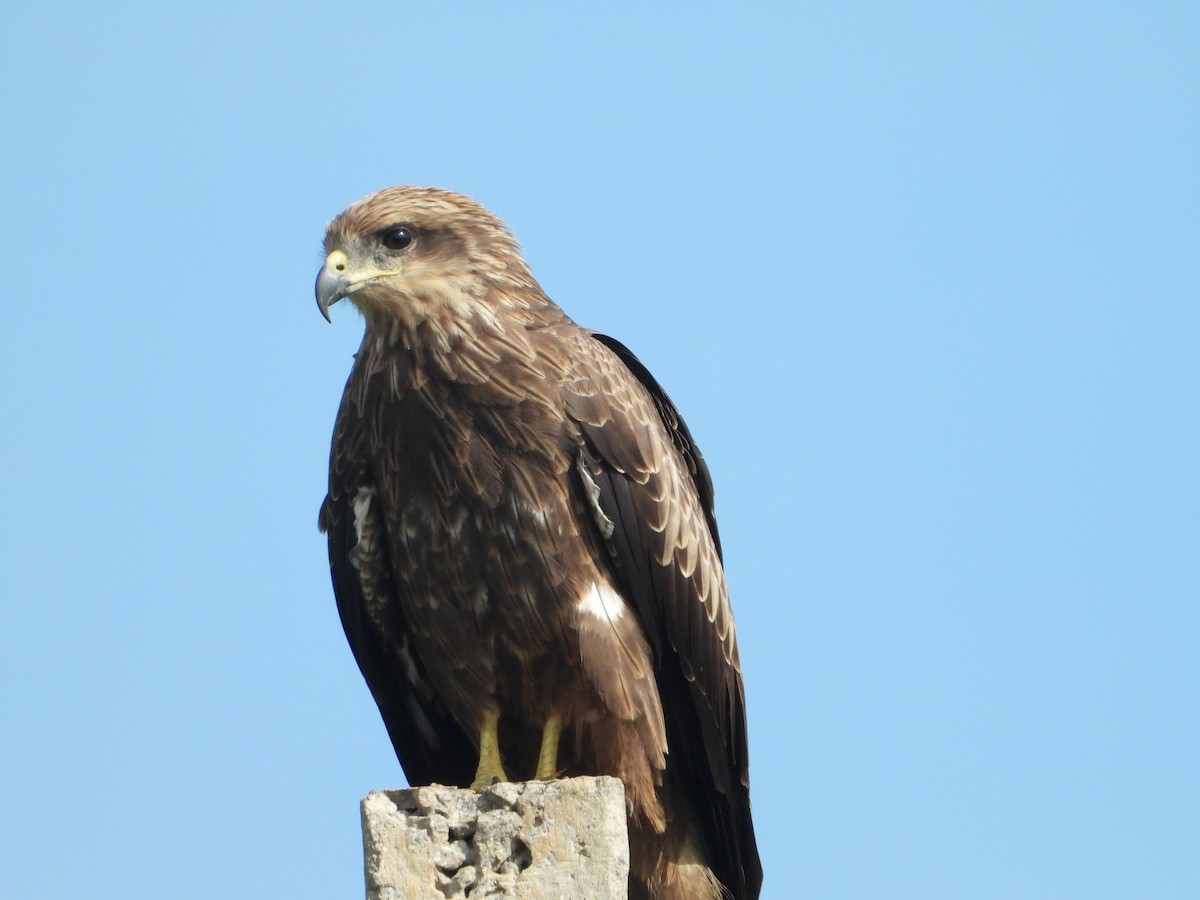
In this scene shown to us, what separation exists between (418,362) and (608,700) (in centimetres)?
157

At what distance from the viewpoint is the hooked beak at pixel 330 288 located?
6.82 m

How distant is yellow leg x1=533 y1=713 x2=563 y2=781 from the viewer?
21.9ft

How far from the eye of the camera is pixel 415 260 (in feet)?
22.6

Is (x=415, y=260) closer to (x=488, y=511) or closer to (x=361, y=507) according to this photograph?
(x=361, y=507)

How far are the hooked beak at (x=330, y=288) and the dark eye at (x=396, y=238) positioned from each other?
238 millimetres

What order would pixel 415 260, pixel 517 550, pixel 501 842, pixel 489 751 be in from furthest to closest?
1. pixel 415 260
2. pixel 489 751
3. pixel 517 550
4. pixel 501 842

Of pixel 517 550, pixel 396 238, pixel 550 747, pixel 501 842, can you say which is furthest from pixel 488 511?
pixel 501 842

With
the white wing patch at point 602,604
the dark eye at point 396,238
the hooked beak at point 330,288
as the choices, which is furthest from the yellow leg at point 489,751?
the dark eye at point 396,238

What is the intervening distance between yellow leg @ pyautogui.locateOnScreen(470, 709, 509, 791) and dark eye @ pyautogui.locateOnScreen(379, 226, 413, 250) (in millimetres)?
1985

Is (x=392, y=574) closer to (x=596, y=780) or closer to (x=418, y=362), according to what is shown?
(x=418, y=362)

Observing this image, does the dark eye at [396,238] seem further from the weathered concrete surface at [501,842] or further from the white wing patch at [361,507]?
the weathered concrete surface at [501,842]

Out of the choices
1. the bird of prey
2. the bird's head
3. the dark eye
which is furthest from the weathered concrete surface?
the dark eye

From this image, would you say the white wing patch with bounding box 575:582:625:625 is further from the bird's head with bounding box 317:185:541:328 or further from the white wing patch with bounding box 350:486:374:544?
the bird's head with bounding box 317:185:541:328

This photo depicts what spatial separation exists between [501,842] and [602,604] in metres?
1.30
